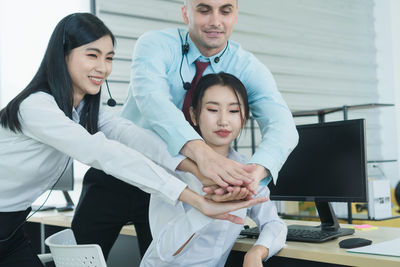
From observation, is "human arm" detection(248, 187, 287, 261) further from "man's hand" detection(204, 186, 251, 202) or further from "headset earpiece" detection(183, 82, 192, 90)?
"headset earpiece" detection(183, 82, 192, 90)

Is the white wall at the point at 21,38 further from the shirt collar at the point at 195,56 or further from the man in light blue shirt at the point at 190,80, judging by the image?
the shirt collar at the point at 195,56

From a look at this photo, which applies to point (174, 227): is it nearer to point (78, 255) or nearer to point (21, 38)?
point (78, 255)

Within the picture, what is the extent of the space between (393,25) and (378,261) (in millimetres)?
6047

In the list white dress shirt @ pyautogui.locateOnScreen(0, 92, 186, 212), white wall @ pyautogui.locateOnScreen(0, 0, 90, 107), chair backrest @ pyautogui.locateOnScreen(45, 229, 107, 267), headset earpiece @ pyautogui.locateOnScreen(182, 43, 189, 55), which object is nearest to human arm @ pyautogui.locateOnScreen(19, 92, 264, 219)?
white dress shirt @ pyautogui.locateOnScreen(0, 92, 186, 212)

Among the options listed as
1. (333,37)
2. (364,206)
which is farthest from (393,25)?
(364,206)

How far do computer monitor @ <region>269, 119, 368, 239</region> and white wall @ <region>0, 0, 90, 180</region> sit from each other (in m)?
2.97

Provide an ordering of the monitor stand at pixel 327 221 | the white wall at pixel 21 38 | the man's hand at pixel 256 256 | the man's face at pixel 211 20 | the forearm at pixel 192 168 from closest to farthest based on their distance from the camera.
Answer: the forearm at pixel 192 168
the man's hand at pixel 256 256
the man's face at pixel 211 20
the monitor stand at pixel 327 221
the white wall at pixel 21 38

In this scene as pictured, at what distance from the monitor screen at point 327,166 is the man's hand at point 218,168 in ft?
1.96

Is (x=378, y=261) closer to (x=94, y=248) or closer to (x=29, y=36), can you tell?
Result: (x=94, y=248)

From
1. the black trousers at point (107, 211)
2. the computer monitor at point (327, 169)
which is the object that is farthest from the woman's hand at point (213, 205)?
the black trousers at point (107, 211)

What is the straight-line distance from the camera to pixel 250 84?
1813 millimetres

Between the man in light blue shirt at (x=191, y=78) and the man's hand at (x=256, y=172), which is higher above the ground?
the man in light blue shirt at (x=191, y=78)

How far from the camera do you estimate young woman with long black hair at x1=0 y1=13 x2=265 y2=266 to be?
4.45ft

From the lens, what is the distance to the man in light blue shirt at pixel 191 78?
4.87 ft
